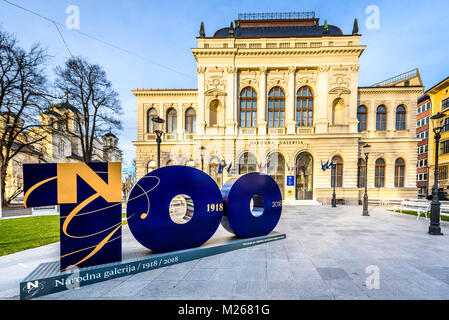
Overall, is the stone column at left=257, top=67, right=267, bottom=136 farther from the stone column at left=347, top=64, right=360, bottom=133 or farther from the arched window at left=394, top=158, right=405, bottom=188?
the arched window at left=394, top=158, right=405, bottom=188

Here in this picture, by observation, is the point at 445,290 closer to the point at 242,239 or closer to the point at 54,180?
the point at 242,239

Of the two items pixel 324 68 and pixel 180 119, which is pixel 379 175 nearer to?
pixel 324 68

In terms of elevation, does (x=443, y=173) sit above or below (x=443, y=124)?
below

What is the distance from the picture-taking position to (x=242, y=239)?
6.20 meters

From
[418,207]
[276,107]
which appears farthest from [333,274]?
[276,107]

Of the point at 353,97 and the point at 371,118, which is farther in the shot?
the point at 371,118

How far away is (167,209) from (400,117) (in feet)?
93.0

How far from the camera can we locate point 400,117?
21500 mm

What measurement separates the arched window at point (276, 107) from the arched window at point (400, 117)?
1353 centimetres

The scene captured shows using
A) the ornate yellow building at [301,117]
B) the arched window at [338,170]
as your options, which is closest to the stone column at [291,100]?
the ornate yellow building at [301,117]

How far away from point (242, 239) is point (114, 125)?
2060 centimetres
